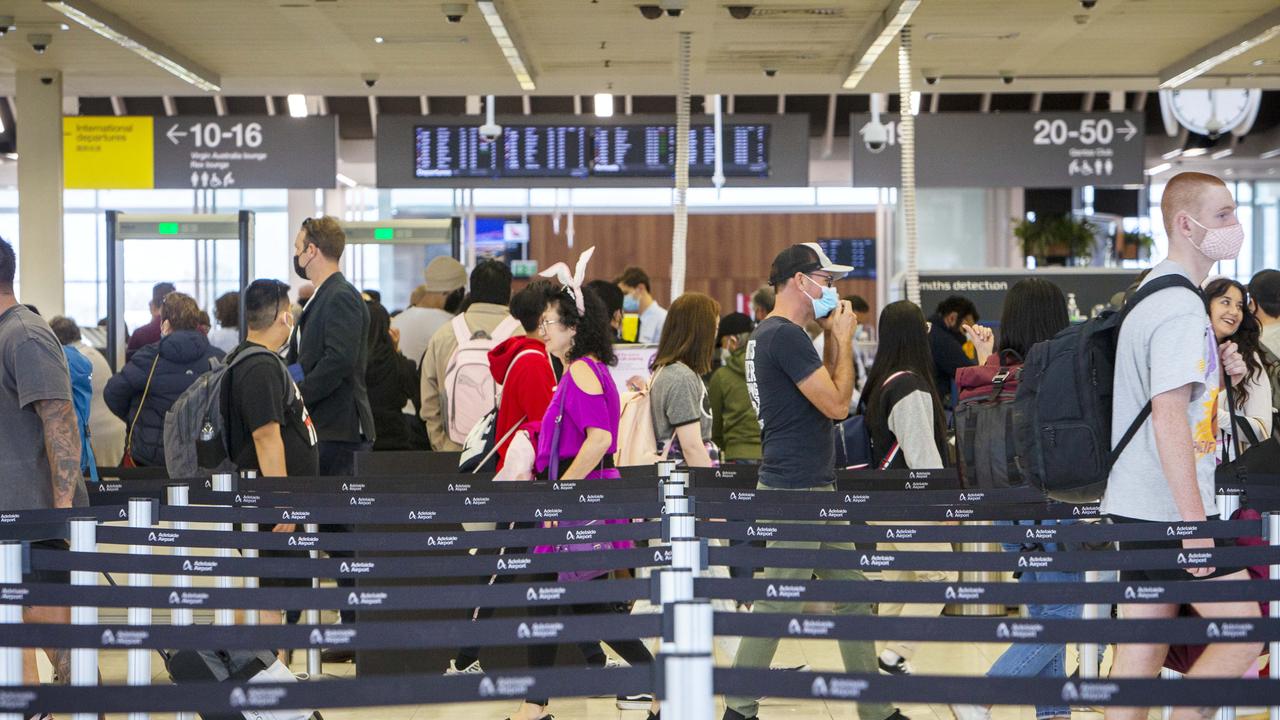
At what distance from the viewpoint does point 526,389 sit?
5270 mm

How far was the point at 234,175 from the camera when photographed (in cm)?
1202

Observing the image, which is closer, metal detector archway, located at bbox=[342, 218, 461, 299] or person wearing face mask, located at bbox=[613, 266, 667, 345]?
person wearing face mask, located at bbox=[613, 266, 667, 345]

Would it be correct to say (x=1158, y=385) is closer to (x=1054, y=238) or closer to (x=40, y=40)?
(x=40, y=40)

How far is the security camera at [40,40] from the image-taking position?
387 inches

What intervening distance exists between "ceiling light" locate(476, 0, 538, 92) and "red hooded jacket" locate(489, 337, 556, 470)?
365cm

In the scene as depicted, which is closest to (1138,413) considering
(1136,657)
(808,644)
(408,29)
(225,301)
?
(1136,657)

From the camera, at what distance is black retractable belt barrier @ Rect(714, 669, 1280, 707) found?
2.44 meters

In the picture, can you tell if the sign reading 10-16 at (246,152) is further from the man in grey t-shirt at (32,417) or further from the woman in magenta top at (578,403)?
the man in grey t-shirt at (32,417)

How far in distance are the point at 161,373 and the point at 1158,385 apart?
536 centimetres

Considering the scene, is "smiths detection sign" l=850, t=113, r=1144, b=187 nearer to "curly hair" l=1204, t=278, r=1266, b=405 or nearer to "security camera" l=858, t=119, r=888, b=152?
"security camera" l=858, t=119, r=888, b=152

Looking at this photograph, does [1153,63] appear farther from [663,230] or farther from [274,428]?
[663,230]

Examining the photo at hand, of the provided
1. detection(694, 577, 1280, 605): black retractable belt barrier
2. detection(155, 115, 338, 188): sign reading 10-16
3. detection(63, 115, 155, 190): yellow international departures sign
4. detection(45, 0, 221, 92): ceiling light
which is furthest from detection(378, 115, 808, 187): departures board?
detection(694, 577, 1280, 605): black retractable belt barrier

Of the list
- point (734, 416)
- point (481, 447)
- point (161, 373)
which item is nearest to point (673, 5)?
point (734, 416)

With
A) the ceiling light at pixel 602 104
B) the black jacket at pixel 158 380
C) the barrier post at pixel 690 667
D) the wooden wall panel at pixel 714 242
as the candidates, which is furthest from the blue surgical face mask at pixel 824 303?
the wooden wall panel at pixel 714 242
